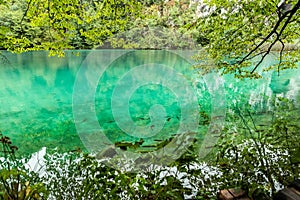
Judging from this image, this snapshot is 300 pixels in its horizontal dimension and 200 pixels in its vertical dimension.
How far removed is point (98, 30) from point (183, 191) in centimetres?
380

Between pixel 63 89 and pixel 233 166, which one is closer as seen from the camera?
pixel 233 166

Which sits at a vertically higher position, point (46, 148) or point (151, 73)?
point (151, 73)

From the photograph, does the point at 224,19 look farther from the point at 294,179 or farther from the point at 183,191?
the point at 183,191

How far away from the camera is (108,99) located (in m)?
7.73

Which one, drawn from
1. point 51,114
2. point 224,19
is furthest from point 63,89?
point 224,19

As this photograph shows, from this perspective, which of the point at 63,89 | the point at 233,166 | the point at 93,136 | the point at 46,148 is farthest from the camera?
the point at 63,89

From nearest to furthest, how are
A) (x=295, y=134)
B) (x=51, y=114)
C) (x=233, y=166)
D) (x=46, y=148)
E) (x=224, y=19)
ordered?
(x=233, y=166) → (x=295, y=134) → (x=224, y=19) → (x=46, y=148) → (x=51, y=114)

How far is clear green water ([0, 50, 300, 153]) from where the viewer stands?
448 centimetres

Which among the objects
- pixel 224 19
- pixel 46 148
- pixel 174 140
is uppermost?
pixel 224 19

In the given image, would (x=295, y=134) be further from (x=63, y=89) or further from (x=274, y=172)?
(x=63, y=89)

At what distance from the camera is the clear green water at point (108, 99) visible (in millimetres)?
4484

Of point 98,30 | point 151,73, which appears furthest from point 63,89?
point 151,73

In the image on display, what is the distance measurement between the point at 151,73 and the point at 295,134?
8.98 ft

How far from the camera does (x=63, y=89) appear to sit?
912 cm
